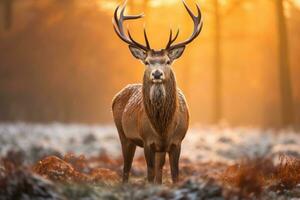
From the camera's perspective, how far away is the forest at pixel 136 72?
74.5ft

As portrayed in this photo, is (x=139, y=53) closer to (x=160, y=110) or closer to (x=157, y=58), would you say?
(x=157, y=58)

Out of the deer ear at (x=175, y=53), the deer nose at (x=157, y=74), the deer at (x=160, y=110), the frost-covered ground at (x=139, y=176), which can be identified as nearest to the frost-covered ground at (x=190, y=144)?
the frost-covered ground at (x=139, y=176)

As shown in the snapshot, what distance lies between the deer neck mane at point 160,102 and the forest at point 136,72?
8045 millimetres

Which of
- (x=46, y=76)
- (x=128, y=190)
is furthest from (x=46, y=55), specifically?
(x=128, y=190)

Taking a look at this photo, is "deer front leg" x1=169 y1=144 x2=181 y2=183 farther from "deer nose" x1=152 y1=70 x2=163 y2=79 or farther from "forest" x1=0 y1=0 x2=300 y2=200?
"forest" x1=0 y1=0 x2=300 y2=200

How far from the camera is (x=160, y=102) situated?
9.65 metres

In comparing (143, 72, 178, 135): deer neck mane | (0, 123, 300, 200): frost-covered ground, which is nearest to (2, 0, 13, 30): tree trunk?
(0, 123, 300, 200): frost-covered ground

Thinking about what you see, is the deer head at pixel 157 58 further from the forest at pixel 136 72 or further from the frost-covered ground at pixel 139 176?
the forest at pixel 136 72

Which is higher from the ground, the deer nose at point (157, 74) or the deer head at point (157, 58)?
the deer head at point (157, 58)

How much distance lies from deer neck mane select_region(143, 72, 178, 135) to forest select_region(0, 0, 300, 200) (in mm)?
8045

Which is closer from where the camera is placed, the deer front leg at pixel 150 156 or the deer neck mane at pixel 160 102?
the deer neck mane at pixel 160 102

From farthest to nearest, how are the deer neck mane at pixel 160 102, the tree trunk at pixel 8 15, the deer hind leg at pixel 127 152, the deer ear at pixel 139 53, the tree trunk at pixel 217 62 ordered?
the tree trunk at pixel 8 15 → the tree trunk at pixel 217 62 → the deer hind leg at pixel 127 152 → the deer ear at pixel 139 53 → the deer neck mane at pixel 160 102

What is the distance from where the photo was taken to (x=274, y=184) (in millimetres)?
9125

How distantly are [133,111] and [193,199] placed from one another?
12.2 feet
